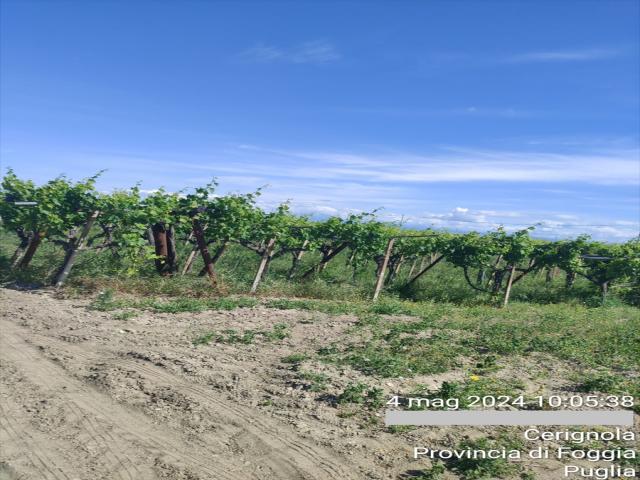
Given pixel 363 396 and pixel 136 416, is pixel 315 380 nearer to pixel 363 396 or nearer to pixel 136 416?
pixel 363 396

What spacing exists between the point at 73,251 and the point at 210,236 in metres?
3.45

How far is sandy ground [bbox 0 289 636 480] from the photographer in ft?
15.0

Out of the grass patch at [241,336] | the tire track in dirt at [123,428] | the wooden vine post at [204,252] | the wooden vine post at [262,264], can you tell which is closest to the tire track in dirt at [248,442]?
the tire track in dirt at [123,428]

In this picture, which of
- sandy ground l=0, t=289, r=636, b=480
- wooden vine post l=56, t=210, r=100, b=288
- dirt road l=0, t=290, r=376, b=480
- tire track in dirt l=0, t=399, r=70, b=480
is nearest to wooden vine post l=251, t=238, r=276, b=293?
wooden vine post l=56, t=210, r=100, b=288

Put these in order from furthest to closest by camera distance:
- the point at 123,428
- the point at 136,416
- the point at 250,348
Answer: the point at 250,348
the point at 136,416
the point at 123,428

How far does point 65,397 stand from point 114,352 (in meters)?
1.67

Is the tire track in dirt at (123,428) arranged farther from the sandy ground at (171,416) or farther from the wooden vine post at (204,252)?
the wooden vine post at (204,252)

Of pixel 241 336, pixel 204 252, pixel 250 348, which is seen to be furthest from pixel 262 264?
pixel 250 348

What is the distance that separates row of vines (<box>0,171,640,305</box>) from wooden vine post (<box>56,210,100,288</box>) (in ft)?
0.08

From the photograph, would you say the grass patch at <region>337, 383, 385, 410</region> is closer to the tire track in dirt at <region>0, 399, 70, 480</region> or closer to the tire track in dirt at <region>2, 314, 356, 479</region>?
the tire track in dirt at <region>2, 314, 356, 479</region>

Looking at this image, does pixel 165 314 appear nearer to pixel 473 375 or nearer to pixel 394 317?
pixel 394 317

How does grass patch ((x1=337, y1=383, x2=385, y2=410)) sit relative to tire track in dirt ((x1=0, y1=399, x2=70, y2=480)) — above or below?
above

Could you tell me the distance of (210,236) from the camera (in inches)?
536

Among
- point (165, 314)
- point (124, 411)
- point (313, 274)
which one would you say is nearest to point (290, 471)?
point (124, 411)
